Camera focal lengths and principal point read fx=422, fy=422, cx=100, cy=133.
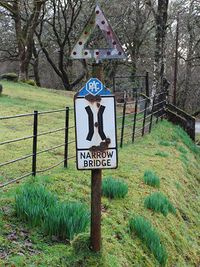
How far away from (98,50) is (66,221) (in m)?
1.69

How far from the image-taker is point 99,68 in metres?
3.71

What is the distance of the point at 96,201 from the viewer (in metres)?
3.85

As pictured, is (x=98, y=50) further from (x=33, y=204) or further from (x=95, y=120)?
(x=33, y=204)

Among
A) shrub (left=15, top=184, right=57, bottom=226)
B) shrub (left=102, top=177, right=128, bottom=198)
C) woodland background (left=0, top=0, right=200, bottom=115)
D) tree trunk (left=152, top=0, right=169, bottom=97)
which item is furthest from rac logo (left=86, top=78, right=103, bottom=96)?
woodland background (left=0, top=0, right=200, bottom=115)

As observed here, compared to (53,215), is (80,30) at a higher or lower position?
higher

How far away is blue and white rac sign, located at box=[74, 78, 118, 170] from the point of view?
11.8ft

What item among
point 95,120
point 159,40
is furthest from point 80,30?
point 95,120

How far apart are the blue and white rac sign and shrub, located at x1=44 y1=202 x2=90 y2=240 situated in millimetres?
761

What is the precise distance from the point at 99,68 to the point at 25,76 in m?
23.4

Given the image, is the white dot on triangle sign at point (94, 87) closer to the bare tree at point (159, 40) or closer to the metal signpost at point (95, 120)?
the metal signpost at point (95, 120)

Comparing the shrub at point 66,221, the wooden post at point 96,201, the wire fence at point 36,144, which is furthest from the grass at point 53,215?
the wire fence at point 36,144

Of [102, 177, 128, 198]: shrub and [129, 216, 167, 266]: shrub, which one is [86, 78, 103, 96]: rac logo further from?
[102, 177, 128, 198]: shrub

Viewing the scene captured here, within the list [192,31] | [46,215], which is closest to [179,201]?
[46,215]

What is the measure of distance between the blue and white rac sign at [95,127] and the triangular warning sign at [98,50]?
0.25 m
